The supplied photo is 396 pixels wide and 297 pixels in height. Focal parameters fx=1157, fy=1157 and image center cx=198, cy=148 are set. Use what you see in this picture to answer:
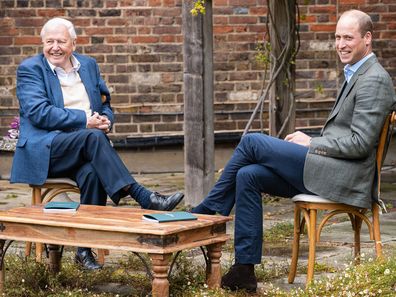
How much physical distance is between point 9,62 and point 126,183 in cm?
552

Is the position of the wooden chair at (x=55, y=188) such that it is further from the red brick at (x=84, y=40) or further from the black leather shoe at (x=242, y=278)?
the red brick at (x=84, y=40)

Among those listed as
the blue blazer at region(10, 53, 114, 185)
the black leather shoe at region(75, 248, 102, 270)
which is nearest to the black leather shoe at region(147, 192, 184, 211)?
the black leather shoe at region(75, 248, 102, 270)

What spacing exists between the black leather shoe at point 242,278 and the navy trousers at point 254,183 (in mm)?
35

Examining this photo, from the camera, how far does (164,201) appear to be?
672 cm

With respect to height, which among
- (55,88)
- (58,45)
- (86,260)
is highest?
(58,45)

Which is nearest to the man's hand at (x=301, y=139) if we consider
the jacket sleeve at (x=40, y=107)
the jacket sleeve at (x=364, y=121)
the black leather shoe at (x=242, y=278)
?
the jacket sleeve at (x=364, y=121)

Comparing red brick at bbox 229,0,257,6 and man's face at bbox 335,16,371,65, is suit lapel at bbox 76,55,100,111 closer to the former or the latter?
man's face at bbox 335,16,371,65

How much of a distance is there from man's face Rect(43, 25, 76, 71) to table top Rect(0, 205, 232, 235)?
1290 millimetres

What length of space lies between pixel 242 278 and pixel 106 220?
2.51 feet

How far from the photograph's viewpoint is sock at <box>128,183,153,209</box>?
267 inches

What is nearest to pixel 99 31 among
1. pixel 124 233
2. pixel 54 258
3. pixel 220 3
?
pixel 220 3

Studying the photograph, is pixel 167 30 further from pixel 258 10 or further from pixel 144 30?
pixel 258 10

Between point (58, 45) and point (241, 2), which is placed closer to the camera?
point (58, 45)

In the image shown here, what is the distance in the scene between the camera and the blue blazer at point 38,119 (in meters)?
6.98
